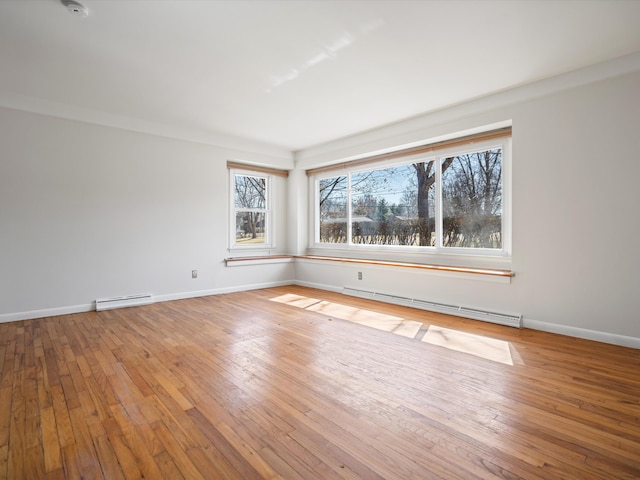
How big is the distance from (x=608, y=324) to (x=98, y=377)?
4.30 m

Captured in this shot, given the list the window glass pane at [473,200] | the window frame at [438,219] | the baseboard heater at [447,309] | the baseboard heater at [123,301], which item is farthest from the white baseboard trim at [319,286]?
the baseboard heater at [123,301]

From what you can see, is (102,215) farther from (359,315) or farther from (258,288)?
(359,315)

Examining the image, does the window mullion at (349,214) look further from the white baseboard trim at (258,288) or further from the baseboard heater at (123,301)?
the baseboard heater at (123,301)

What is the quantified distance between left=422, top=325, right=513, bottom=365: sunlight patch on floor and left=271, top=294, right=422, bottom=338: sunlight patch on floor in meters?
0.21

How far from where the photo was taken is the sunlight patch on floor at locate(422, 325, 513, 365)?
8.94ft

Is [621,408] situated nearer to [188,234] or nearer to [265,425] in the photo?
[265,425]

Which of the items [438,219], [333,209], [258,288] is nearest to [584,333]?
[438,219]

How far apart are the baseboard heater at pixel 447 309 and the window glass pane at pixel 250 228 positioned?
206 centimetres

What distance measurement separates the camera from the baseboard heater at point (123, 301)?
167 inches

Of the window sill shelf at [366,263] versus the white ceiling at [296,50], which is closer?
the white ceiling at [296,50]

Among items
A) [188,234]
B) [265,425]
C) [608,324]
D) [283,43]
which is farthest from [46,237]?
[608,324]

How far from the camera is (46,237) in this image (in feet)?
12.8

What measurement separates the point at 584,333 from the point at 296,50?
373cm

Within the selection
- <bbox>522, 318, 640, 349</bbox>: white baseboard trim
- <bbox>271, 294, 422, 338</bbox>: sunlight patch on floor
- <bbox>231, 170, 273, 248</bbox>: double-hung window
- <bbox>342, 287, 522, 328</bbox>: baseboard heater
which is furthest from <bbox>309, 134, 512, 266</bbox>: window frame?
<bbox>271, 294, 422, 338</bbox>: sunlight patch on floor
